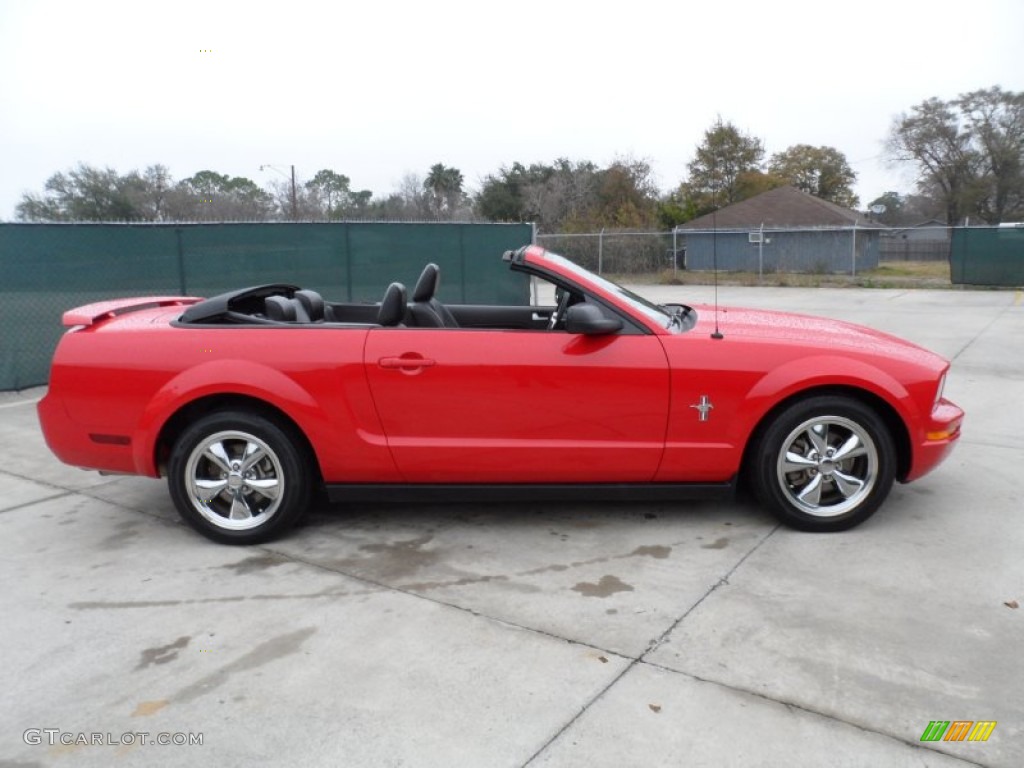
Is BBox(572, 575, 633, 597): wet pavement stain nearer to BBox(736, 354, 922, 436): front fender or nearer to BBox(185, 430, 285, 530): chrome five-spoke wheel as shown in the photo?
BBox(736, 354, 922, 436): front fender

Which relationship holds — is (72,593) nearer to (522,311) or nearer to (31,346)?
(522,311)

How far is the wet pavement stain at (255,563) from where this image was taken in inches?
154

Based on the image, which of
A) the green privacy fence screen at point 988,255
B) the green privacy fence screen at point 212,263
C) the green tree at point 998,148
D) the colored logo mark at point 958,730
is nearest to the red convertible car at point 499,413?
the colored logo mark at point 958,730

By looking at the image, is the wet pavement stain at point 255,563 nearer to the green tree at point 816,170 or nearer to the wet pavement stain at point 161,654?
the wet pavement stain at point 161,654

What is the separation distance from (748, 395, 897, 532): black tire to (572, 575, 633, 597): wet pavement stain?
3.33 feet

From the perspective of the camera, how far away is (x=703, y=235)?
119ft

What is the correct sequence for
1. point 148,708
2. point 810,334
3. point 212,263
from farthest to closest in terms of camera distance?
point 212,263 → point 810,334 → point 148,708

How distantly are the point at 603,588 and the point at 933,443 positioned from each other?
1908 millimetres

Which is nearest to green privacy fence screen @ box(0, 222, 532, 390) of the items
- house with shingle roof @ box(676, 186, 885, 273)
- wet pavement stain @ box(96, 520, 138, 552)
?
wet pavement stain @ box(96, 520, 138, 552)

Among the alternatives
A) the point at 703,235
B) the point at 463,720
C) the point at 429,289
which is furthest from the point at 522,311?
the point at 703,235

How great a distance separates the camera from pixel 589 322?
3955 millimetres

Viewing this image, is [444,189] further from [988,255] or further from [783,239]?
[988,255]

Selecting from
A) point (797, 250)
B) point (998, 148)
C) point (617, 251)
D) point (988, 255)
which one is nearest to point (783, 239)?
point (797, 250)

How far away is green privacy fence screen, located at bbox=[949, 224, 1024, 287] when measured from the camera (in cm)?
2134
